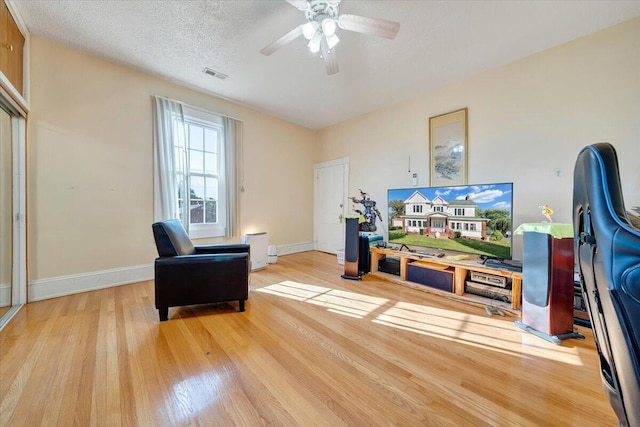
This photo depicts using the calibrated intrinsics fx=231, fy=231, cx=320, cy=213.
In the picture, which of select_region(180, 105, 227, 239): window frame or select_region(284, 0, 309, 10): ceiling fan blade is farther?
select_region(180, 105, 227, 239): window frame

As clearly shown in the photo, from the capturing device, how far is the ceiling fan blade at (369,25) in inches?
68.1

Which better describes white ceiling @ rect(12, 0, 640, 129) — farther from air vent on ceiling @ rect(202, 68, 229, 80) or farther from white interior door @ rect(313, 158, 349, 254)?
white interior door @ rect(313, 158, 349, 254)

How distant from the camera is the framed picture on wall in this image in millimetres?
3080

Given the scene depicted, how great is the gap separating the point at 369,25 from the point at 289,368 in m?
2.51

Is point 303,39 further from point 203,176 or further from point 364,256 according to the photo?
point 364,256

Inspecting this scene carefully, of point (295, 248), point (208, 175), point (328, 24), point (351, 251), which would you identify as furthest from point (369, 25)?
point (295, 248)

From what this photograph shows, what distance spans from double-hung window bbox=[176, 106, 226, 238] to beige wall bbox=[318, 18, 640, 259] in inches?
123

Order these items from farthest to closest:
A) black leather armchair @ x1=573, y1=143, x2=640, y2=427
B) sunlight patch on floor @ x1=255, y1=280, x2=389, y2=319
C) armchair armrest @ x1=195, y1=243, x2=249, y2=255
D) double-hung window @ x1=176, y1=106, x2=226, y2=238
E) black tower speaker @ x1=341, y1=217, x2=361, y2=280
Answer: double-hung window @ x1=176, y1=106, x2=226, y2=238 < black tower speaker @ x1=341, y1=217, x2=361, y2=280 < armchair armrest @ x1=195, y1=243, x2=249, y2=255 < sunlight patch on floor @ x1=255, y1=280, x2=389, y2=319 < black leather armchair @ x1=573, y1=143, x2=640, y2=427

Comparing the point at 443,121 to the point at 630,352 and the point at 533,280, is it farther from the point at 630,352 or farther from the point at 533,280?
the point at 630,352

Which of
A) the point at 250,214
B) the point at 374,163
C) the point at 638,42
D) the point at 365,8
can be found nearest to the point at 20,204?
the point at 250,214

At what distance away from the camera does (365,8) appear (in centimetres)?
202

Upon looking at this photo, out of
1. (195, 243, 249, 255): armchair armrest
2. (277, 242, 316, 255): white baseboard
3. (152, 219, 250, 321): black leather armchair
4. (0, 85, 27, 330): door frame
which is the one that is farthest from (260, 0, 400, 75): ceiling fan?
(277, 242, 316, 255): white baseboard

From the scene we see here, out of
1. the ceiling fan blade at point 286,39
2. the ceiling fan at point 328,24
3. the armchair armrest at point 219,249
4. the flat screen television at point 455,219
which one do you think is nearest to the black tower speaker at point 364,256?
the flat screen television at point 455,219

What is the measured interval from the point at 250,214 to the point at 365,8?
3.28 metres
